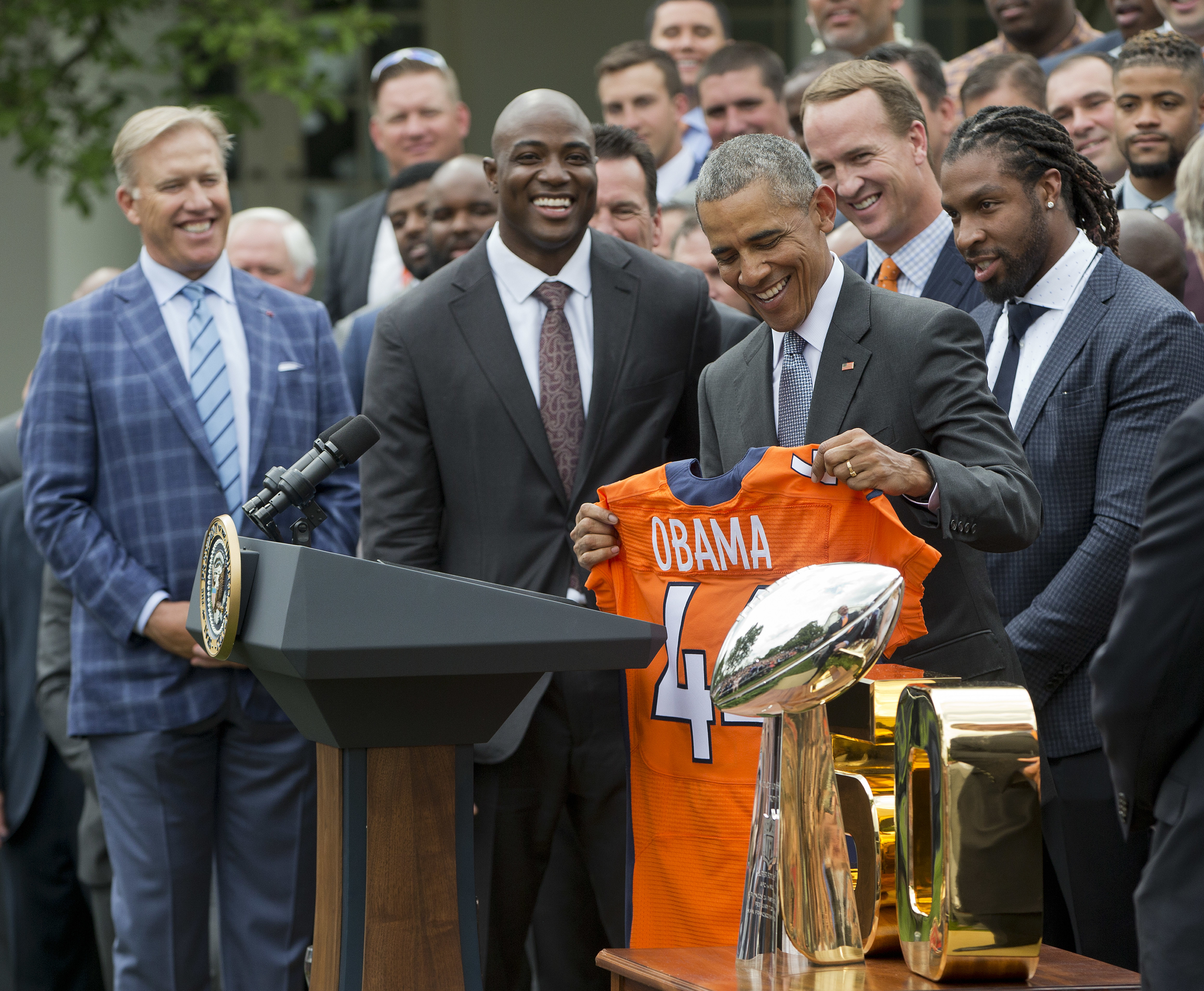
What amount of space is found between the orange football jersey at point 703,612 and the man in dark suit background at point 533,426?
2.46 feet

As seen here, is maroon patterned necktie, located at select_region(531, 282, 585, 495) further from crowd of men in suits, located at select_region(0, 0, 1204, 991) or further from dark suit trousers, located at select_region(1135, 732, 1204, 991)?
dark suit trousers, located at select_region(1135, 732, 1204, 991)

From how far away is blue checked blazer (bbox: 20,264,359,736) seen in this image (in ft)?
14.2

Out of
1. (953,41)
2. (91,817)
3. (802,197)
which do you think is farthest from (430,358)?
(953,41)

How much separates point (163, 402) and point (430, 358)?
0.90 meters

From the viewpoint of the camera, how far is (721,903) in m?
2.99

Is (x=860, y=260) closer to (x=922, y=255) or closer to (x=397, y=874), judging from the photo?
(x=922, y=255)

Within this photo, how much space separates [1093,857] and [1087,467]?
927 mm

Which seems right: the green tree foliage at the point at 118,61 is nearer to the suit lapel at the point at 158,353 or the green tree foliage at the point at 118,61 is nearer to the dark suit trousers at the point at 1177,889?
the suit lapel at the point at 158,353

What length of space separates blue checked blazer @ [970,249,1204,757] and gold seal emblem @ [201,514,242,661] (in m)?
1.87

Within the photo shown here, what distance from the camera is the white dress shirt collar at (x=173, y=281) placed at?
4.63m

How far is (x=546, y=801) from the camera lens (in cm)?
392

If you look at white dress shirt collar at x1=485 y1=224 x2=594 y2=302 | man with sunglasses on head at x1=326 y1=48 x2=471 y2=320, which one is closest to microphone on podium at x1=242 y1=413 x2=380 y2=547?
white dress shirt collar at x1=485 y1=224 x2=594 y2=302

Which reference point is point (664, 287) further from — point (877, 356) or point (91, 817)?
point (91, 817)

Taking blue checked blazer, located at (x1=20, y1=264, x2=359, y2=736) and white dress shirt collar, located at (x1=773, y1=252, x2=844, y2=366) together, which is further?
blue checked blazer, located at (x1=20, y1=264, x2=359, y2=736)
